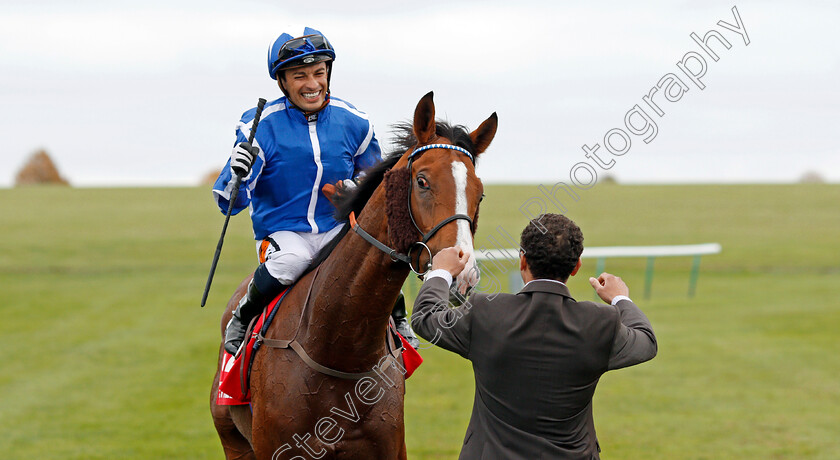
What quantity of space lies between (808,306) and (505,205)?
17.9 meters

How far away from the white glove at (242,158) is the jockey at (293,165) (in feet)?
0.37

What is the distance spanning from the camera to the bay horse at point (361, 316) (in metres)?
3.08

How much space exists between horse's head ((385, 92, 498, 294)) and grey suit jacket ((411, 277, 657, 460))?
0.47ft

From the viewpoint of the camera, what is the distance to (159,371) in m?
11.8

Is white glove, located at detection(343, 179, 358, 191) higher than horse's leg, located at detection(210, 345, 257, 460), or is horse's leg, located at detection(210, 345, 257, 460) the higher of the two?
white glove, located at detection(343, 179, 358, 191)

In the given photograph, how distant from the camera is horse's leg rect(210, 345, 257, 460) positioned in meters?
4.71

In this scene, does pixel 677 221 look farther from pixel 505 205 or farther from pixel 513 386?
pixel 513 386

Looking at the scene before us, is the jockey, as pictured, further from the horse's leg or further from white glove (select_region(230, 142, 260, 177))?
the horse's leg

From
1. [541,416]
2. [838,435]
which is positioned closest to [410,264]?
[541,416]

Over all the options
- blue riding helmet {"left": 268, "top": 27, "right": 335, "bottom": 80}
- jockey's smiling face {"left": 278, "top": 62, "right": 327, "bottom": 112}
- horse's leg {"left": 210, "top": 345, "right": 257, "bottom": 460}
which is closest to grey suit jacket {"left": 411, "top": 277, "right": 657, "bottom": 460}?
jockey's smiling face {"left": 278, "top": 62, "right": 327, "bottom": 112}

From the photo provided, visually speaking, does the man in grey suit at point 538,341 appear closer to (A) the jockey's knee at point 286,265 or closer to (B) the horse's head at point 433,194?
(B) the horse's head at point 433,194

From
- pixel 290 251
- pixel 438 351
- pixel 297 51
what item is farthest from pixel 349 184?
pixel 438 351

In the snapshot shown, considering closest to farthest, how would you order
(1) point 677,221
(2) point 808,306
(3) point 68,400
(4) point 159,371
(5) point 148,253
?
1. (3) point 68,400
2. (4) point 159,371
3. (2) point 808,306
4. (5) point 148,253
5. (1) point 677,221

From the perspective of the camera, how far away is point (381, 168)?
3.45m
